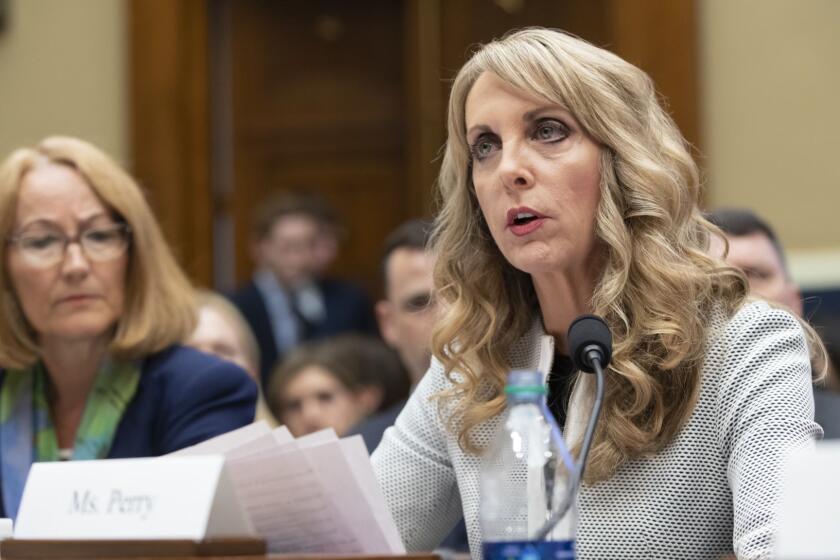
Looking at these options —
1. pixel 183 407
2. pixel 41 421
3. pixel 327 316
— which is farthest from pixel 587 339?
pixel 327 316

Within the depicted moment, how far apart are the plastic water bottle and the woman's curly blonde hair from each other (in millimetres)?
326

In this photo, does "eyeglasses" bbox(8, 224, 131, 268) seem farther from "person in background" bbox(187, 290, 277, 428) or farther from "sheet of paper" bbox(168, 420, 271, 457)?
"sheet of paper" bbox(168, 420, 271, 457)

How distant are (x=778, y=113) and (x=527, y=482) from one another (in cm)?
397

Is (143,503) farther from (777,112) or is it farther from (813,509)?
(777,112)

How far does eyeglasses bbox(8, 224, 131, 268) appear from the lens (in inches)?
127

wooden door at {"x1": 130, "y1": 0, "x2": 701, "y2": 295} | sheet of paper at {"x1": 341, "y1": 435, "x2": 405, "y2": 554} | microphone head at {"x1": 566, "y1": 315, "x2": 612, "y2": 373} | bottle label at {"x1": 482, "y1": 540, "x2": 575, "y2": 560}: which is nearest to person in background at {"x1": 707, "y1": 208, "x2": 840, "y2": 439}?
microphone head at {"x1": 566, "y1": 315, "x2": 612, "y2": 373}

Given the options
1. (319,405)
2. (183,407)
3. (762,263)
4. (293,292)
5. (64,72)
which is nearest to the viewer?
(183,407)

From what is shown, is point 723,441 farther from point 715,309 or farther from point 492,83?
point 492,83

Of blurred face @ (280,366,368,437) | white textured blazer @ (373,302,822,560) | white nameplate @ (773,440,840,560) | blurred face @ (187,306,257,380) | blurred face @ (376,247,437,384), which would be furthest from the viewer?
blurred face @ (280,366,368,437)

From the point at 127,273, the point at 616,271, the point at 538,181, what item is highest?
the point at 538,181

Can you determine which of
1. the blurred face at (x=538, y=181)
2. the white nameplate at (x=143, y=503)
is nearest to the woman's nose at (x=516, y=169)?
the blurred face at (x=538, y=181)

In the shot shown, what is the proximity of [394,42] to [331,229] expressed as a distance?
0.99 metres

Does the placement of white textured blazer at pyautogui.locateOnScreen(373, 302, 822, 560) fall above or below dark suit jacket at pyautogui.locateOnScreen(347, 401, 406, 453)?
above

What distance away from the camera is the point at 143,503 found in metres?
1.75
